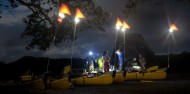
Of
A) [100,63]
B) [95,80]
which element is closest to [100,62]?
[100,63]

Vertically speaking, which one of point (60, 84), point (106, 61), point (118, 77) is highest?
point (106, 61)

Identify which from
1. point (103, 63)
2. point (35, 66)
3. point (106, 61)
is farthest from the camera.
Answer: point (35, 66)

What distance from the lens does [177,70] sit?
91.9 ft

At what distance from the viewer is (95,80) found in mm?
14438

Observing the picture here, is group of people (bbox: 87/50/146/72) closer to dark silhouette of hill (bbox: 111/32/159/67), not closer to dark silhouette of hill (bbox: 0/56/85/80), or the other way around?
dark silhouette of hill (bbox: 111/32/159/67)

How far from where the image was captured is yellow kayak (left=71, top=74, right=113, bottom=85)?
1441 cm

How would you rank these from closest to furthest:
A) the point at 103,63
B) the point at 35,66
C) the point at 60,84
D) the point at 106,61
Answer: the point at 60,84, the point at 106,61, the point at 103,63, the point at 35,66

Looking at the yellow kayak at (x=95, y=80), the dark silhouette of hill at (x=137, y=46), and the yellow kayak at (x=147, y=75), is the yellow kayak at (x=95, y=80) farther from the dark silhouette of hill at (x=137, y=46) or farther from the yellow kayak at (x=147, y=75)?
the dark silhouette of hill at (x=137, y=46)

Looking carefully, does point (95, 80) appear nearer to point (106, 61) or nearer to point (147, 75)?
point (106, 61)

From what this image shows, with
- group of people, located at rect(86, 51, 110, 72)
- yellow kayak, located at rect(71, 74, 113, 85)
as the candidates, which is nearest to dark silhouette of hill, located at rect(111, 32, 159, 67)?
group of people, located at rect(86, 51, 110, 72)

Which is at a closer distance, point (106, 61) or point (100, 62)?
point (106, 61)

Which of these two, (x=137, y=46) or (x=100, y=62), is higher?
(x=137, y=46)

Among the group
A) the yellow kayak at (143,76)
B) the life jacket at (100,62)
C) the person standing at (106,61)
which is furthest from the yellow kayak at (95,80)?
the yellow kayak at (143,76)

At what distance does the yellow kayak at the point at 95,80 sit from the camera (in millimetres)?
14406
